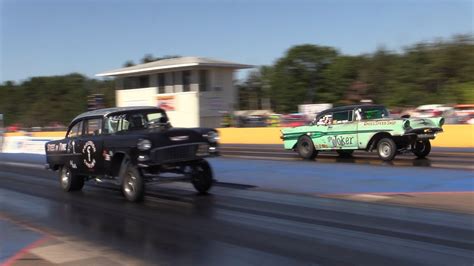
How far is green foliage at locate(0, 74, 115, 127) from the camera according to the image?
245 ft

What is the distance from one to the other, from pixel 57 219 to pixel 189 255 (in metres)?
3.64

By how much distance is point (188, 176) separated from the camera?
10.4m

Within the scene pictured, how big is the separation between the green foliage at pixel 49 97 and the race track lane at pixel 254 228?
61.2 metres

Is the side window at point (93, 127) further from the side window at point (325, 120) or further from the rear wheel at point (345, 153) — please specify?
the rear wheel at point (345, 153)

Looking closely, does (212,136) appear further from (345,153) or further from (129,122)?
(345,153)

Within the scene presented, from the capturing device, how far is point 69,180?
12.2m

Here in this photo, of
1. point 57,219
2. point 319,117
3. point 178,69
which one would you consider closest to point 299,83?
point 178,69

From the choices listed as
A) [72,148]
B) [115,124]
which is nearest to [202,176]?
[115,124]

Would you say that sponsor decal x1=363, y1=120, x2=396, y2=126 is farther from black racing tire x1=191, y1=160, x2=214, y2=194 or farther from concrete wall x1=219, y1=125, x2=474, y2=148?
concrete wall x1=219, y1=125, x2=474, y2=148

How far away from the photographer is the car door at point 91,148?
10656 millimetres

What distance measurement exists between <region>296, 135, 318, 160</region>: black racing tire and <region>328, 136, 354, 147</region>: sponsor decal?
2.41 ft

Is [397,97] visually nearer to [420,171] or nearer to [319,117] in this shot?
[319,117]

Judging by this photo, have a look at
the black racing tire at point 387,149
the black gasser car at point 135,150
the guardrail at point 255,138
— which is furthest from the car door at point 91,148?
the guardrail at point 255,138

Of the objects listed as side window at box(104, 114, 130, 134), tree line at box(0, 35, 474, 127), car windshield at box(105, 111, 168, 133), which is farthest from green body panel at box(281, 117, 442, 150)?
tree line at box(0, 35, 474, 127)
